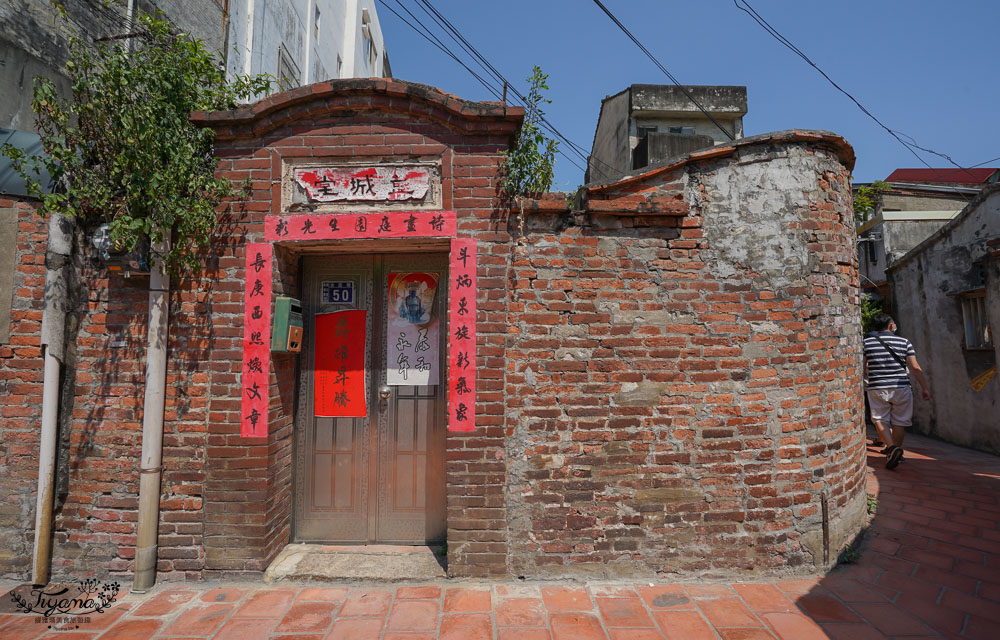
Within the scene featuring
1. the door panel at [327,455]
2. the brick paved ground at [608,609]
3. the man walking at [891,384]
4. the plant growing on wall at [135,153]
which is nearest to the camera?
the brick paved ground at [608,609]

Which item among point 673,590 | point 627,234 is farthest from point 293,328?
point 673,590

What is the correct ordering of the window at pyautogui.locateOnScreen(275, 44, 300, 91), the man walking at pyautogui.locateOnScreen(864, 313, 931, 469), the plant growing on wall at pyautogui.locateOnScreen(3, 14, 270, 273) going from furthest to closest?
the window at pyautogui.locateOnScreen(275, 44, 300, 91) → the man walking at pyautogui.locateOnScreen(864, 313, 931, 469) → the plant growing on wall at pyautogui.locateOnScreen(3, 14, 270, 273)

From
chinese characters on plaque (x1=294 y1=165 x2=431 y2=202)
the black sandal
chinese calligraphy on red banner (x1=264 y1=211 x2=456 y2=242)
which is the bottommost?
the black sandal

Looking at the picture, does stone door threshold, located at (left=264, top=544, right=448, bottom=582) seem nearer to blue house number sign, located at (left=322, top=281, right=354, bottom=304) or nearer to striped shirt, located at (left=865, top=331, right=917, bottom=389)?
blue house number sign, located at (left=322, top=281, right=354, bottom=304)

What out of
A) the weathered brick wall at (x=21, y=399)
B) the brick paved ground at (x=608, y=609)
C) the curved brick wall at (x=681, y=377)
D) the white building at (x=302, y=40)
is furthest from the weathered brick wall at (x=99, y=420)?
the curved brick wall at (x=681, y=377)

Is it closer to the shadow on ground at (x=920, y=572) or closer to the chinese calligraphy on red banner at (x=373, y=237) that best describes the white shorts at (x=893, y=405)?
the shadow on ground at (x=920, y=572)

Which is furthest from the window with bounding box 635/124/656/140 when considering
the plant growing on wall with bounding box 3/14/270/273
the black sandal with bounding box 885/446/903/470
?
the plant growing on wall with bounding box 3/14/270/273

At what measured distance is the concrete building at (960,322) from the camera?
698 cm

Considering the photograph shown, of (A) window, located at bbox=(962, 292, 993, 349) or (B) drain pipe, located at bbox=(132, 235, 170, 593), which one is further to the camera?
(A) window, located at bbox=(962, 292, 993, 349)

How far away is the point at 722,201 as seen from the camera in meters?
3.76

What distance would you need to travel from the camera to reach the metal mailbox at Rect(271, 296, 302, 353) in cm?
367

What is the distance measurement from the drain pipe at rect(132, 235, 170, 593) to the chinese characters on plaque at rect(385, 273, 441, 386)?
164 cm

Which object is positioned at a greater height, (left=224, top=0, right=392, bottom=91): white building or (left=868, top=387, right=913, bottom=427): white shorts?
(left=224, top=0, right=392, bottom=91): white building

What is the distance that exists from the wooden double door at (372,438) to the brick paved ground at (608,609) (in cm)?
63
